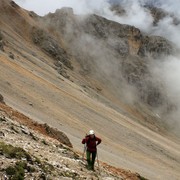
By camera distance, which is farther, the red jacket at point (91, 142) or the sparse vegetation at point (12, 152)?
the red jacket at point (91, 142)

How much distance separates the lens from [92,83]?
144125mm

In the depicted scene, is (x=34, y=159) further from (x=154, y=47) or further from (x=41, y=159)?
(x=154, y=47)

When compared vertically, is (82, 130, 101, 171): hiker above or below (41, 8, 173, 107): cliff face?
below

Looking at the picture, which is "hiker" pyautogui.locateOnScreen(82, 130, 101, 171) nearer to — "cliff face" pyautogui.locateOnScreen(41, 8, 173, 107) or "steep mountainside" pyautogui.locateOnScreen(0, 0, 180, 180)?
"steep mountainside" pyautogui.locateOnScreen(0, 0, 180, 180)

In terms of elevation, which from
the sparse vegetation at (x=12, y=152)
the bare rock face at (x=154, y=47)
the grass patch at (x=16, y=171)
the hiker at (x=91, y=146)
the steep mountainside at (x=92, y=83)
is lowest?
the grass patch at (x=16, y=171)

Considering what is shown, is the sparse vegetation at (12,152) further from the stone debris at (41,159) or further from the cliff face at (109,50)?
the cliff face at (109,50)

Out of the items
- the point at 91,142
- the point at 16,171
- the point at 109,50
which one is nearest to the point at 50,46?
the point at 109,50

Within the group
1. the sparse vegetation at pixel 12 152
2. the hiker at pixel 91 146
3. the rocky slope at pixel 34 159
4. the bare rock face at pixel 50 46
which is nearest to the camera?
the rocky slope at pixel 34 159

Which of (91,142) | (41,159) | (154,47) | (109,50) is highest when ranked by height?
(154,47)

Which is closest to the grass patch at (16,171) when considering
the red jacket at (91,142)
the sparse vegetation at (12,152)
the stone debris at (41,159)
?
the stone debris at (41,159)

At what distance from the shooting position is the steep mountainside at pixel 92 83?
219 ft

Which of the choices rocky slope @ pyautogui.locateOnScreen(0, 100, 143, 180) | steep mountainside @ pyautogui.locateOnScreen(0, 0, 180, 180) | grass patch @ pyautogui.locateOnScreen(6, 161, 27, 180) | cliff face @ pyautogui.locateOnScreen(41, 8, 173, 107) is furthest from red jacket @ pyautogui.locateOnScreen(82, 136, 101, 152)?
cliff face @ pyautogui.locateOnScreen(41, 8, 173, 107)

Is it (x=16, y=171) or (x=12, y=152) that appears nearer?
(x=16, y=171)

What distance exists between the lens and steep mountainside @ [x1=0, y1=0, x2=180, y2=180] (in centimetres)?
6681
